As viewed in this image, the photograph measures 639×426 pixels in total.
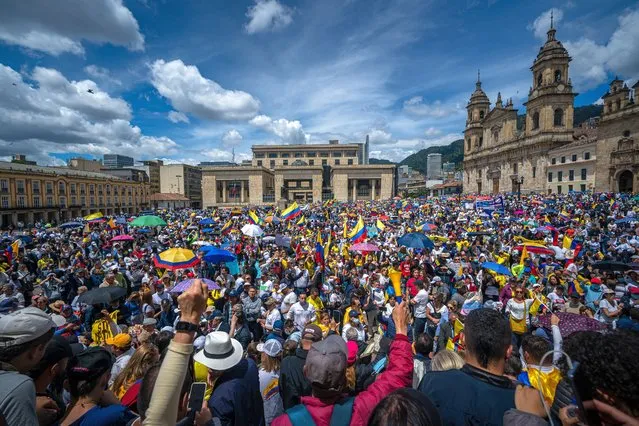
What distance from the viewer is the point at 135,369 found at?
293cm

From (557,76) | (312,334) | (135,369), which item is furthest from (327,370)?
(557,76)

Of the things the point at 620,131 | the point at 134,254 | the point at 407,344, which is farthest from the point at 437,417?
the point at 620,131

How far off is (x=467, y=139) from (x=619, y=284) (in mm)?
72949

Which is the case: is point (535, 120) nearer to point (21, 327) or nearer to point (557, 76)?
point (557, 76)

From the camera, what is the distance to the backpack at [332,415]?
1734mm

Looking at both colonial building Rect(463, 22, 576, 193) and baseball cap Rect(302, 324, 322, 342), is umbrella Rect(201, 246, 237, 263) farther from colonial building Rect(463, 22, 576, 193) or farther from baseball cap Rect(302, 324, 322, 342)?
colonial building Rect(463, 22, 576, 193)

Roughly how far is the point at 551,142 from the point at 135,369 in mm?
64308

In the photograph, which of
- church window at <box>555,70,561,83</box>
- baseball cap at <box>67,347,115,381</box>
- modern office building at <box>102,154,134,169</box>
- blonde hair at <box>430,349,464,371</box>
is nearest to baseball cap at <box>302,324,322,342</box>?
blonde hair at <box>430,349,464,371</box>

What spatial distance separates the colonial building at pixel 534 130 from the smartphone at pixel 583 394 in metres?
51.6

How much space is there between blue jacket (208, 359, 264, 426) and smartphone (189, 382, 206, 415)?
639 mm

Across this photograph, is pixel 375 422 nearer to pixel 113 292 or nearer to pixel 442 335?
pixel 442 335

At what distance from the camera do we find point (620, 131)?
3884cm

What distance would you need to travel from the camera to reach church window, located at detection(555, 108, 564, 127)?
1997 inches

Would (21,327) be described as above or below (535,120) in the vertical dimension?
below
